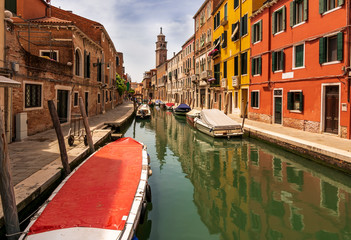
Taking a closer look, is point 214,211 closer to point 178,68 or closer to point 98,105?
point 98,105

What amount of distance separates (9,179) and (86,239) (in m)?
1.52

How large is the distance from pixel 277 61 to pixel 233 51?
273 inches

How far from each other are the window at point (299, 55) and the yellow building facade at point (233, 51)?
211 inches

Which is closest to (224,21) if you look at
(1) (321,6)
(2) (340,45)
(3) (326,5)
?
(1) (321,6)

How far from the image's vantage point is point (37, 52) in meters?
15.2

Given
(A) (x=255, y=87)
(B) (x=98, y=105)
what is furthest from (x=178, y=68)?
(A) (x=255, y=87)

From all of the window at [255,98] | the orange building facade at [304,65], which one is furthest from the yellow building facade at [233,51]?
the orange building facade at [304,65]

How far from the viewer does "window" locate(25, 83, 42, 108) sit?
34.6 ft

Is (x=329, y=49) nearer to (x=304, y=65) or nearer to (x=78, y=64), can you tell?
(x=304, y=65)

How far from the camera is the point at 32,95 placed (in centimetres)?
1102

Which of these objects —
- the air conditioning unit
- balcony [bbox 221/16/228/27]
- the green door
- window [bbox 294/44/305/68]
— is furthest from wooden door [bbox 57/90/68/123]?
balcony [bbox 221/16/228/27]

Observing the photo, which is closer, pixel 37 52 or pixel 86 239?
pixel 86 239

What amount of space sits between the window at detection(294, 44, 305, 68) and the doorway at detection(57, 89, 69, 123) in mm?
12952

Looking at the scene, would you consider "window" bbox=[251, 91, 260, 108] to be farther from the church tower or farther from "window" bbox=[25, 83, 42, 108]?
the church tower
